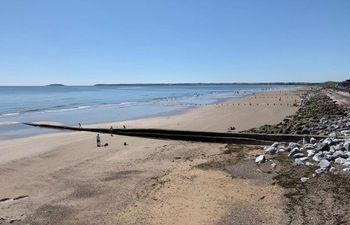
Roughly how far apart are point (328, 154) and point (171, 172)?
15.5ft

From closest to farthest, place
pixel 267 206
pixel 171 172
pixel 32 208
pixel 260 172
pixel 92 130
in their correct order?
1. pixel 267 206
2. pixel 32 208
3. pixel 260 172
4. pixel 171 172
5. pixel 92 130

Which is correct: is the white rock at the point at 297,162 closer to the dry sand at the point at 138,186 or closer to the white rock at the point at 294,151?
the white rock at the point at 294,151

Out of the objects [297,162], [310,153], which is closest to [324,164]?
[297,162]

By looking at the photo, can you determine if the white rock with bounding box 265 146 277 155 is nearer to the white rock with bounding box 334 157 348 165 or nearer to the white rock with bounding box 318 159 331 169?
the white rock with bounding box 318 159 331 169

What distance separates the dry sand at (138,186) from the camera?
8570 millimetres

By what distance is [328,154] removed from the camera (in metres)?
11.9

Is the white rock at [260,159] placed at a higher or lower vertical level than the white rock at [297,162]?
lower

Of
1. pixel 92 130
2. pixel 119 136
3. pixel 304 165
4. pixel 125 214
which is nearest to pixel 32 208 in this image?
pixel 125 214

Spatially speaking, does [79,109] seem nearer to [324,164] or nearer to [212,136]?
[212,136]

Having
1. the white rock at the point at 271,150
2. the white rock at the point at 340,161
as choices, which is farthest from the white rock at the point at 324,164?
the white rock at the point at 271,150

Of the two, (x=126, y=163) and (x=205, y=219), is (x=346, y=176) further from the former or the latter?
(x=126, y=163)

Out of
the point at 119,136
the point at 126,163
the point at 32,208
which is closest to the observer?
the point at 32,208

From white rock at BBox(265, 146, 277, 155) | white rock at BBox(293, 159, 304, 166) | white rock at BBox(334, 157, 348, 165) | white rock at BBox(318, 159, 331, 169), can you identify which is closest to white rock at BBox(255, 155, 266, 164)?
white rock at BBox(265, 146, 277, 155)

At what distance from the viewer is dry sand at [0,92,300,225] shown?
8.57 m
